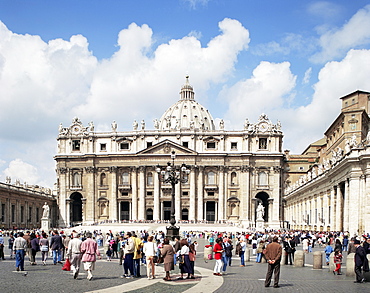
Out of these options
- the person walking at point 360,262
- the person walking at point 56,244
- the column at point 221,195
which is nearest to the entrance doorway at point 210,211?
the column at point 221,195

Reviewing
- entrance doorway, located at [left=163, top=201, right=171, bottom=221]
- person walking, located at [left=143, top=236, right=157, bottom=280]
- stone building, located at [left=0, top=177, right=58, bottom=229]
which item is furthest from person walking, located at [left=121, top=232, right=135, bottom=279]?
entrance doorway, located at [left=163, top=201, right=171, bottom=221]

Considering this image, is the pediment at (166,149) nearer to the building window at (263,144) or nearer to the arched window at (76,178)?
the building window at (263,144)

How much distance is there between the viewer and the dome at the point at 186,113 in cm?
13175

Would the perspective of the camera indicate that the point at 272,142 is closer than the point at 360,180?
No

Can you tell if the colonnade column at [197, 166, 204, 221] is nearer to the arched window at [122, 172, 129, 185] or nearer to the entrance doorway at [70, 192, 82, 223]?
the arched window at [122, 172, 129, 185]

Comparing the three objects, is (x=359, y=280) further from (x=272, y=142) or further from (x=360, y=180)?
(x=272, y=142)

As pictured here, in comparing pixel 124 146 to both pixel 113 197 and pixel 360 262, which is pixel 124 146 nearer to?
pixel 113 197

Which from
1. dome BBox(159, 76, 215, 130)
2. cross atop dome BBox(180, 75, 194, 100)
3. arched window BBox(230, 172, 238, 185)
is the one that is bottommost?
arched window BBox(230, 172, 238, 185)

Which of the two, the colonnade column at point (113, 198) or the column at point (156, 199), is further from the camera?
the colonnade column at point (113, 198)

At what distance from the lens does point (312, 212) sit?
194ft

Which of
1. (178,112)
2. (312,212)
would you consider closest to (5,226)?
(312,212)

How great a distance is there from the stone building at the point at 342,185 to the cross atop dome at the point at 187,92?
51.0 meters

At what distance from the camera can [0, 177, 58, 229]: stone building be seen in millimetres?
67062

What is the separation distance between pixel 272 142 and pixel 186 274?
73798 mm
